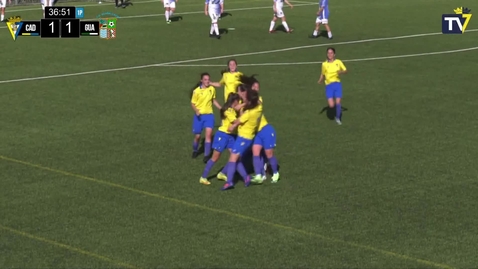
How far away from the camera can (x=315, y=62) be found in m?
38.3

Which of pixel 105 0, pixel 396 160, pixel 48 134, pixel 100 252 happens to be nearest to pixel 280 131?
pixel 396 160

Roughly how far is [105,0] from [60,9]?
20.5 feet

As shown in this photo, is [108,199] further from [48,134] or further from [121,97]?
[121,97]

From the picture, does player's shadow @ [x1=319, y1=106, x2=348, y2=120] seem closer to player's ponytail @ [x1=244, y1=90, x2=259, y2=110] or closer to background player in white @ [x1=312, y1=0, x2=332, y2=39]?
player's ponytail @ [x1=244, y1=90, x2=259, y2=110]

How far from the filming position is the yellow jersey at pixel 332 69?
28172mm

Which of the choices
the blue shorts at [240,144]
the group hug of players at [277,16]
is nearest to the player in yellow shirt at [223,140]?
the blue shorts at [240,144]

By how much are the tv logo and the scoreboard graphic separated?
49.2 ft

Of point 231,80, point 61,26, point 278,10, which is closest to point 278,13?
point 278,10

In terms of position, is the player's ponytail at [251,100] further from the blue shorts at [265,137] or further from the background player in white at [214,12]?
the background player in white at [214,12]

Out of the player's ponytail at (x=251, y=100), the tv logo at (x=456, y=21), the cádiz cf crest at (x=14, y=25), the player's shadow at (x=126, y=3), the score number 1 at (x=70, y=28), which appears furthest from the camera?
the player's shadow at (x=126, y=3)

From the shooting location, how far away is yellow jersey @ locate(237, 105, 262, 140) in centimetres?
2102

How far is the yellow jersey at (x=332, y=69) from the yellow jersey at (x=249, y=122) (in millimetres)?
7353

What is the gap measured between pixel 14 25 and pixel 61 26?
2031mm

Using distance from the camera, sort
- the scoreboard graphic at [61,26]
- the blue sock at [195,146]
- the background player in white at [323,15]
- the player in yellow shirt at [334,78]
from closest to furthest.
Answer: the blue sock at [195,146]
the player in yellow shirt at [334,78]
the background player in white at [323,15]
the scoreboard graphic at [61,26]
